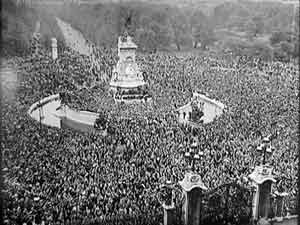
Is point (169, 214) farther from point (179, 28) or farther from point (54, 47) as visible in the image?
point (179, 28)

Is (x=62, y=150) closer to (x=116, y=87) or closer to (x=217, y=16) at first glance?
(x=116, y=87)

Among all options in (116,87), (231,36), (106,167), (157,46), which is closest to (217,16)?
(231,36)

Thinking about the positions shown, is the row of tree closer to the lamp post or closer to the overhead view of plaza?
the overhead view of plaza

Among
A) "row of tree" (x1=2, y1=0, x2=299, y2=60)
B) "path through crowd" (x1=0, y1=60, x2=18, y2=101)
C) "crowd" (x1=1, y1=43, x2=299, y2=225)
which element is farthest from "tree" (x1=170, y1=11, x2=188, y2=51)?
"path through crowd" (x1=0, y1=60, x2=18, y2=101)

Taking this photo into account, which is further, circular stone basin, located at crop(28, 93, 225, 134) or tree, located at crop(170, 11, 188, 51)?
tree, located at crop(170, 11, 188, 51)

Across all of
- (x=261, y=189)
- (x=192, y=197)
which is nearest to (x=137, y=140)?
(x=192, y=197)

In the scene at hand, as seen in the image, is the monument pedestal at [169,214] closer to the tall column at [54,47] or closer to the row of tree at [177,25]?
the tall column at [54,47]

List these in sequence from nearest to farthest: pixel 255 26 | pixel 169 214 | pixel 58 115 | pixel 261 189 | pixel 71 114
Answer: pixel 169 214, pixel 261 189, pixel 58 115, pixel 71 114, pixel 255 26
